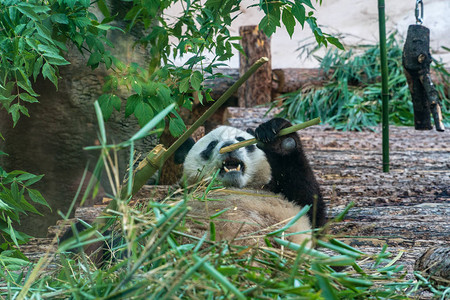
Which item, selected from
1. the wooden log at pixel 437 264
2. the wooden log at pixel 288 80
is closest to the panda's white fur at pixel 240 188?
the wooden log at pixel 437 264

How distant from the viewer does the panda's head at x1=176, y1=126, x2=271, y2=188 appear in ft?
7.75

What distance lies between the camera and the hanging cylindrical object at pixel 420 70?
2875 mm

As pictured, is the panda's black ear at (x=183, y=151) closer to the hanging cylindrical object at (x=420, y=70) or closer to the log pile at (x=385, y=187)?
the log pile at (x=385, y=187)

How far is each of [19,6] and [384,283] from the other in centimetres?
148

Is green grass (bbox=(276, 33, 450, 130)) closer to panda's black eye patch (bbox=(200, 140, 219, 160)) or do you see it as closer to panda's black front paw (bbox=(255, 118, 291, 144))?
panda's black eye patch (bbox=(200, 140, 219, 160))

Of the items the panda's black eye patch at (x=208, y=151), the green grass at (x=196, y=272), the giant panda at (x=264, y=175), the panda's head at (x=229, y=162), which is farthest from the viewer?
the panda's black eye patch at (x=208, y=151)

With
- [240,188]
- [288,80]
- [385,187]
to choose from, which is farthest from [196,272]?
[288,80]

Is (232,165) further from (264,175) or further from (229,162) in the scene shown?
(264,175)

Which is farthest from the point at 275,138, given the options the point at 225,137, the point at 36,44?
the point at 36,44

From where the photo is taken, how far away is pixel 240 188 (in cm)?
236

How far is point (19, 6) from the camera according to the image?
1.76 meters

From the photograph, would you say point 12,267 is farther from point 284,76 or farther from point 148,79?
point 284,76

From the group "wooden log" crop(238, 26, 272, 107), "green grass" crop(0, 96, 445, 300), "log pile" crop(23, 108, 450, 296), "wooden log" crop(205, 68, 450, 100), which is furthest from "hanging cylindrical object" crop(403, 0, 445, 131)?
"wooden log" crop(238, 26, 272, 107)

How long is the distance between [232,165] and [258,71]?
13.1 ft
